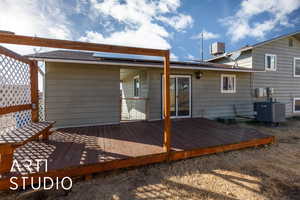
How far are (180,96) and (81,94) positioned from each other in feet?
13.3

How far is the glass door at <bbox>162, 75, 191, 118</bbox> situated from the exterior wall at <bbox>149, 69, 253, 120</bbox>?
222 mm

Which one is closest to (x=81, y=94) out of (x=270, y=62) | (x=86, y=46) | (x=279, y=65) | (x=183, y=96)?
(x=86, y=46)

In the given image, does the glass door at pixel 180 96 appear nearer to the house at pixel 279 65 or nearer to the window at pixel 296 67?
the house at pixel 279 65

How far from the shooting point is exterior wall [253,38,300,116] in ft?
27.2

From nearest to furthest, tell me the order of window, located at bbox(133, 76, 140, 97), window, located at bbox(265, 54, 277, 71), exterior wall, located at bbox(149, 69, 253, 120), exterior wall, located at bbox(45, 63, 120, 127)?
exterior wall, located at bbox(45, 63, 120, 127)
exterior wall, located at bbox(149, 69, 253, 120)
window, located at bbox(133, 76, 140, 97)
window, located at bbox(265, 54, 277, 71)

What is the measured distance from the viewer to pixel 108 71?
546 cm

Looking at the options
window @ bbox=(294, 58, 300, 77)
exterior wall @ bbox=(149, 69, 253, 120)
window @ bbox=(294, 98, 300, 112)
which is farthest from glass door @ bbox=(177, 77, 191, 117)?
window @ bbox=(294, 58, 300, 77)

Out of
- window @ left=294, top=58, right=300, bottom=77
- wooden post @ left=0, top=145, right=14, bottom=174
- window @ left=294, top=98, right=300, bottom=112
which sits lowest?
wooden post @ left=0, top=145, right=14, bottom=174

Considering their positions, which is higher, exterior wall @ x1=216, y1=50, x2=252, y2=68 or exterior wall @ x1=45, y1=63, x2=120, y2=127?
exterior wall @ x1=216, y1=50, x2=252, y2=68

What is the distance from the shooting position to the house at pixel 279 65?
8258mm

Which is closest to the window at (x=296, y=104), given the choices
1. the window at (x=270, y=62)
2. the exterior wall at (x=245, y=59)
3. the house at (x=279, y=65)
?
the house at (x=279, y=65)

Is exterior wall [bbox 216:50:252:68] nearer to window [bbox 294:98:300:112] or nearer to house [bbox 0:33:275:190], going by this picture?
house [bbox 0:33:275:190]

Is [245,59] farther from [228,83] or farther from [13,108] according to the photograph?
[13,108]

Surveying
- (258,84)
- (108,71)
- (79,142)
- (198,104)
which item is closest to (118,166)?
(79,142)
